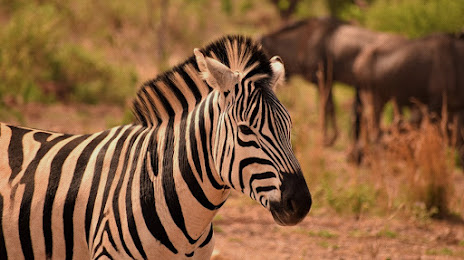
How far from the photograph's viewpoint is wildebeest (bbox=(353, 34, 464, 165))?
911 centimetres

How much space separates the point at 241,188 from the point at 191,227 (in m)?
0.31

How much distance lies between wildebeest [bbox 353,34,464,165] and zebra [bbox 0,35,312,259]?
6096 mm

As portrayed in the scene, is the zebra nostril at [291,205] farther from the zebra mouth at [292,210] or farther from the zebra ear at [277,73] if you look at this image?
the zebra ear at [277,73]

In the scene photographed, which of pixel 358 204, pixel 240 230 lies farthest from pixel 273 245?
pixel 358 204

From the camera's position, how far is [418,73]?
30.4 ft

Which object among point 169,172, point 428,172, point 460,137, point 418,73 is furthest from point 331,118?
point 169,172

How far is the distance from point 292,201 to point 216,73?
62 centimetres

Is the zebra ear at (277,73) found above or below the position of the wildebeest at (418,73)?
below

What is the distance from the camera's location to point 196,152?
2961 millimetres

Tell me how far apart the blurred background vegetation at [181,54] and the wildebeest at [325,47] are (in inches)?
20.6

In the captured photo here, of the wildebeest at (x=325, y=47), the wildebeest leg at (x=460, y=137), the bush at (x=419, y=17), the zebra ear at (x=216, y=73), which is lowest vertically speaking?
the zebra ear at (x=216, y=73)

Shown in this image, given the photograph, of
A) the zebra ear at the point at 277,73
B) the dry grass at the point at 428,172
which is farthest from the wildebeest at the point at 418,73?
the zebra ear at the point at 277,73

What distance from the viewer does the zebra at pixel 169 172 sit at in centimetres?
279


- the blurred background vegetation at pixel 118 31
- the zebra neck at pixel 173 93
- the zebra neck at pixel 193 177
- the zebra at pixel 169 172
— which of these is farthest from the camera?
the blurred background vegetation at pixel 118 31
